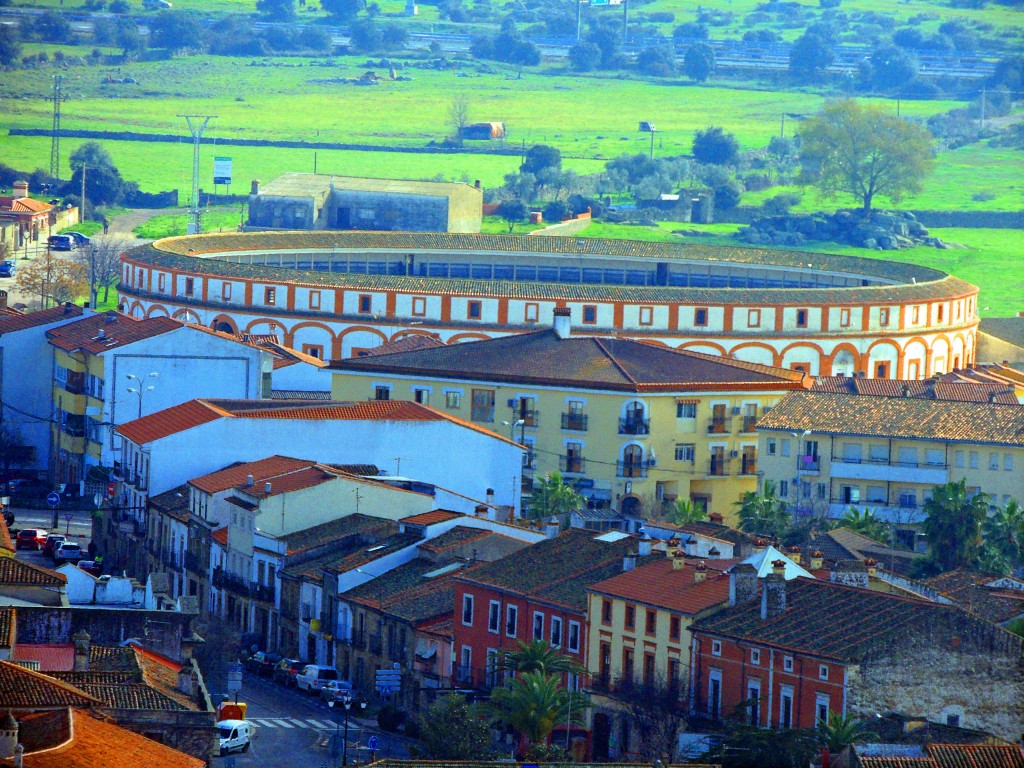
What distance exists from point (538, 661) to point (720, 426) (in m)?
43.3

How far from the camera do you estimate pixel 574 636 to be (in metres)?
64.1

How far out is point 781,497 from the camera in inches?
3770

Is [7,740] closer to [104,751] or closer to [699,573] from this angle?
[104,751]

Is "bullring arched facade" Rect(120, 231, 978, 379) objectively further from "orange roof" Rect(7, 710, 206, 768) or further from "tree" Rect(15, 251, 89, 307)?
"orange roof" Rect(7, 710, 206, 768)

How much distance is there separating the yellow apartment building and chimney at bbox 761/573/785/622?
4042 centimetres

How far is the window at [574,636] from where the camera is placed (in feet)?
210

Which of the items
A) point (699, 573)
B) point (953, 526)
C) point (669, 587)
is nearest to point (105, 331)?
point (953, 526)

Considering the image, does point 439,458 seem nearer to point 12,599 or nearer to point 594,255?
point 12,599

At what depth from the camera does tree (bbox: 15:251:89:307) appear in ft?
500

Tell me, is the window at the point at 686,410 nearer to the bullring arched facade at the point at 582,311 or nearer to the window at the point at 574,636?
the bullring arched facade at the point at 582,311

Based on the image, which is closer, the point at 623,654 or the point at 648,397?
the point at 623,654

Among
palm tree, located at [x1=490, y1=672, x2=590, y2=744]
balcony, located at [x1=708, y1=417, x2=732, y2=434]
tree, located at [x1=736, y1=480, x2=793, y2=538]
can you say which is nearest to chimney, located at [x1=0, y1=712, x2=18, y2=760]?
palm tree, located at [x1=490, y1=672, x2=590, y2=744]

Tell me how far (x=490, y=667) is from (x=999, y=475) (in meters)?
33.0

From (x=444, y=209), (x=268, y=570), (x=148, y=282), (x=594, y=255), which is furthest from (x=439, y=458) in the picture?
(x=444, y=209)
